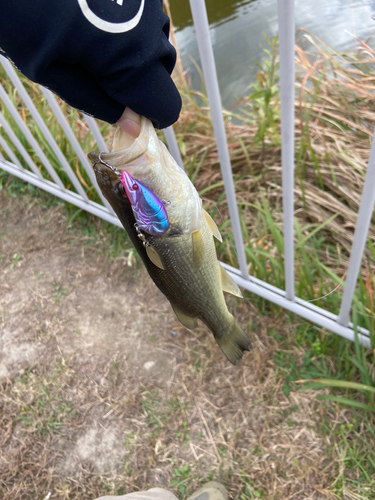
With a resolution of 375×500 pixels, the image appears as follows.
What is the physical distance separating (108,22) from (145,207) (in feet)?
1.25

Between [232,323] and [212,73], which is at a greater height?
[212,73]

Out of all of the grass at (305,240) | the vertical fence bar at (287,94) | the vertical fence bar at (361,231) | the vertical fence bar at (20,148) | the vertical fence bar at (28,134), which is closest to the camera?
the vertical fence bar at (287,94)

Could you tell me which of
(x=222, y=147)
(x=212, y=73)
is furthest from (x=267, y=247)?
(x=212, y=73)

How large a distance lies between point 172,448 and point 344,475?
88 cm

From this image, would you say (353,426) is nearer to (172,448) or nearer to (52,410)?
(172,448)

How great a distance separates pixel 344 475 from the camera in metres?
1.67

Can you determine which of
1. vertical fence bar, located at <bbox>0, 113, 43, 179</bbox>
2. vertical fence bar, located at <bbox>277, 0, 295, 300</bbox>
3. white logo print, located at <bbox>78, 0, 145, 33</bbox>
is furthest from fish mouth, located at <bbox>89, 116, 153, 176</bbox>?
vertical fence bar, located at <bbox>0, 113, 43, 179</bbox>

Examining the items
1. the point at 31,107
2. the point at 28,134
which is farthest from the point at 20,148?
the point at 31,107

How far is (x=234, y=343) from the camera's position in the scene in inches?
52.7

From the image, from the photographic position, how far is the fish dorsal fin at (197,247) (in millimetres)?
973

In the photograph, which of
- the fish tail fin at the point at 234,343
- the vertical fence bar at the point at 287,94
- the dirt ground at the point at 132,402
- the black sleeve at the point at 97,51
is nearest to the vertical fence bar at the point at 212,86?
the vertical fence bar at the point at 287,94

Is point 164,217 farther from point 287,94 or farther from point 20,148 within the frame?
point 20,148

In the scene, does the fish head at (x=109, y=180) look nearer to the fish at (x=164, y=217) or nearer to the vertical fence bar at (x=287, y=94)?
the fish at (x=164, y=217)

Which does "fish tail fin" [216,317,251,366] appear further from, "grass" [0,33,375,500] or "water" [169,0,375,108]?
"water" [169,0,375,108]
